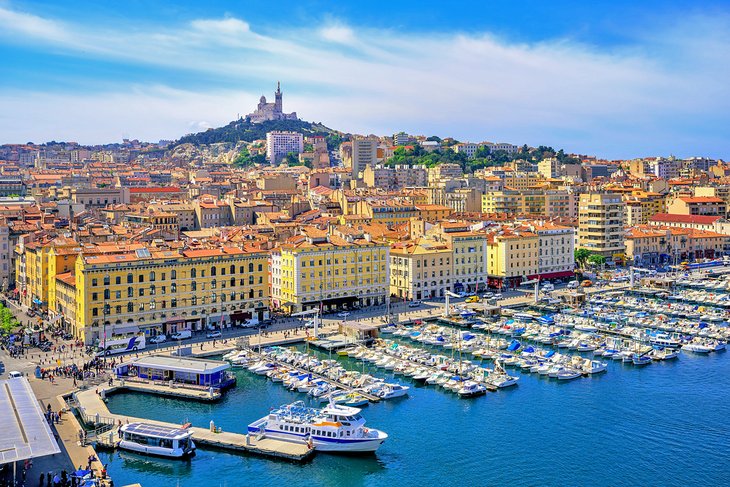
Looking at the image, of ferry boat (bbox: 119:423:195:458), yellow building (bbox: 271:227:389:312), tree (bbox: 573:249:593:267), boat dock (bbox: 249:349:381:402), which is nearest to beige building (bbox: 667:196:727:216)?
tree (bbox: 573:249:593:267)

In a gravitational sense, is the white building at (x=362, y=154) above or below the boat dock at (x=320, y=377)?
above

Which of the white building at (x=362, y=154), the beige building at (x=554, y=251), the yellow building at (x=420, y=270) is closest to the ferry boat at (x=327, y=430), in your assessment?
the yellow building at (x=420, y=270)

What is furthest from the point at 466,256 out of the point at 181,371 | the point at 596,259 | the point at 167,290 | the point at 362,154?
the point at 362,154

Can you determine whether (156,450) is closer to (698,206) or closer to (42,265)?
(42,265)

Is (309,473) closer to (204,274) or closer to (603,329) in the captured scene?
(204,274)

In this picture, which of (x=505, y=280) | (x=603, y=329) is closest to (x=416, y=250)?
(x=505, y=280)

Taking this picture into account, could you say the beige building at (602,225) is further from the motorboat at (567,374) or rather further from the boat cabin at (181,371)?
the boat cabin at (181,371)
